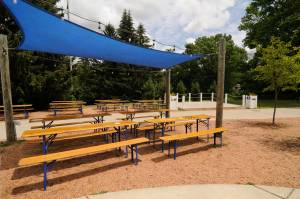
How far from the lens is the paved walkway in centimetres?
335

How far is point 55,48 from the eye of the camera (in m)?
6.71

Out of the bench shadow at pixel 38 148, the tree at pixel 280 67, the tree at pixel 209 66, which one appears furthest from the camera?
the tree at pixel 209 66

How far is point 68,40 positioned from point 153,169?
4.19m

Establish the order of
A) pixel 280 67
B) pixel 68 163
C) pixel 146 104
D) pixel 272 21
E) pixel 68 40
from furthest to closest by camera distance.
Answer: pixel 272 21, pixel 146 104, pixel 280 67, pixel 68 40, pixel 68 163

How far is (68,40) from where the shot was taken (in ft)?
19.6

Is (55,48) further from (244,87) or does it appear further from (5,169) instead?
(244,87)

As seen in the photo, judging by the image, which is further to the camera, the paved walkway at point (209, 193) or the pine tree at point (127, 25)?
the pine tree at point (127, 25)

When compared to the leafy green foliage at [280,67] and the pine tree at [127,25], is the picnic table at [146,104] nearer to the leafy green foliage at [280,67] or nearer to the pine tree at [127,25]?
the leafy green foliage at [280,67]

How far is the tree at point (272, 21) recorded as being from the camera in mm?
20750

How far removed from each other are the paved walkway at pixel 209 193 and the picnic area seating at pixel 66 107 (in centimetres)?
1069

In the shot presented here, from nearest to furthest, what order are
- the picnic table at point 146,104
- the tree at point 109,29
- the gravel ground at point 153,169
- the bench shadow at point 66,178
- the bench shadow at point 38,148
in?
the bench shadow at point 66,178 → the gravel ground at point 153,169 → the bench shadow at point 38,148 → the picnic table at point 146,104 → the tree at point 109,29

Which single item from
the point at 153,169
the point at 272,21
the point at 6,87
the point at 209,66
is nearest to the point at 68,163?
the point at 153,169

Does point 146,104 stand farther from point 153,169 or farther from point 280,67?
point 153,169

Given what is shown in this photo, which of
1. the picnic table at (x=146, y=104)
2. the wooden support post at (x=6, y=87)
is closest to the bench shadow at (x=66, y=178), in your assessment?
the wooden support post at (x=6, y=87)
